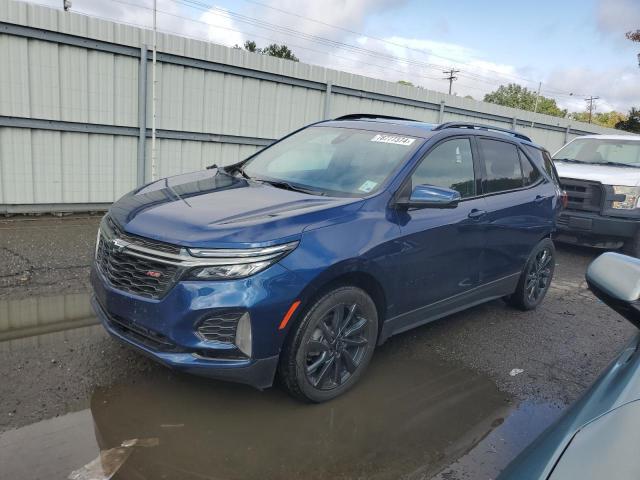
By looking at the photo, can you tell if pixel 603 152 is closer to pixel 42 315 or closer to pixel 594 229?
pixel 594 229

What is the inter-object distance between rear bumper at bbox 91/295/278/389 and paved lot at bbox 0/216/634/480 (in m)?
0.35

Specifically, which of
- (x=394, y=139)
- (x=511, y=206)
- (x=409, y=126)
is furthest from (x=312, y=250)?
(x=511, y=206)

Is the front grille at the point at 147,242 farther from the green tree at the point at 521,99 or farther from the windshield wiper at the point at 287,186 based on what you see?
the green tree at the point at 521,99

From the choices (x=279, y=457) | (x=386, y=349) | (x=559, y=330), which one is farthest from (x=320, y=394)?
(x=559, y=330)

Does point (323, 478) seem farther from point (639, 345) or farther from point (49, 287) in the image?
point (49, 287)

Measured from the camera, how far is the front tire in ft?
9.99

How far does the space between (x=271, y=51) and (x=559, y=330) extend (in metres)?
49.2

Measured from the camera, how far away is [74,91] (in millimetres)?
7227

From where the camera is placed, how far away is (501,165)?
480cm

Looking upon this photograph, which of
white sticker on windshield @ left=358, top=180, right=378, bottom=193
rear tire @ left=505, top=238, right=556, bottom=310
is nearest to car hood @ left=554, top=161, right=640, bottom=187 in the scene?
rear tire @ left=505, top=238, right=556, bottom=310

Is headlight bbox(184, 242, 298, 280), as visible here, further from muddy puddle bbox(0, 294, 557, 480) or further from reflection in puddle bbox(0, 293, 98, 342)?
reflection in puddle bbox(0, 293, 98, 342)

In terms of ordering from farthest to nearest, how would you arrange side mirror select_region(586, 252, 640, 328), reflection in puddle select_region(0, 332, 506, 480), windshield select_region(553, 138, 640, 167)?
windshield select_region(553, 138, 640, 167) < reflection in puddle select_region(0, 332, 506, 480) < side mirror select_region(586, 252, 640, 328)

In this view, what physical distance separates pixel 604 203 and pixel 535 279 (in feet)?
11.0

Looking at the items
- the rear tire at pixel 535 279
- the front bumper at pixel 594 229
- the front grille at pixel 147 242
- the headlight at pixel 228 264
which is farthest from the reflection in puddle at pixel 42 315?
the front bumper at pixel 594 229
